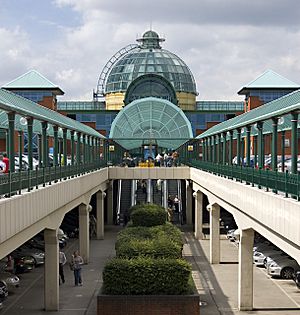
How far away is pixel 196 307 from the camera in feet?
67.2

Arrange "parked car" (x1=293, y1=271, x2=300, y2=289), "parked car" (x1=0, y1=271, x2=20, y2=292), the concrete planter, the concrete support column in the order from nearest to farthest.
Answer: the concrete planter → "parked car" (x1=0, y1=271, x2=20, y2=292) → "parked car" (x1=293, y1=271, x2=300, y2=289) → the concrete support column

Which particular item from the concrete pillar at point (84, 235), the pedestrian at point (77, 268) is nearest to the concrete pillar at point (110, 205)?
the concrete pillar at point (84, 235)

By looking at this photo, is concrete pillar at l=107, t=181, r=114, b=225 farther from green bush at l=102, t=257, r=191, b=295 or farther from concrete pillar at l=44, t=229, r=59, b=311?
green bush at l=102, t=257, r=191, b=295

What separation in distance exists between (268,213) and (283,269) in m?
14.2

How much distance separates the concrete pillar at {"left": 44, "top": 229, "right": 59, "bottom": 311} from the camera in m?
23.8

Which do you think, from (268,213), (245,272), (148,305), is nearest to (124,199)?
(245,272)

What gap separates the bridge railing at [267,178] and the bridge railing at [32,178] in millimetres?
5726

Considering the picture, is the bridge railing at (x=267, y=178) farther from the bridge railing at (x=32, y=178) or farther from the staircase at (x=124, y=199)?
the staircase at (x=124, y=199)

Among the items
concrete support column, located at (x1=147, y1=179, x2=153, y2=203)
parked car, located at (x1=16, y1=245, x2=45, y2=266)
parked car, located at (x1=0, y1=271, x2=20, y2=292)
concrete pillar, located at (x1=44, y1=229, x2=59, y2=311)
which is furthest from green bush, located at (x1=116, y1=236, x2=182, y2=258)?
concrete support column, located at (x1=147, y1=179, x2=153, y2=203)

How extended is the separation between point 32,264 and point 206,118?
57.2 metres

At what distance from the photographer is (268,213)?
55.9ft

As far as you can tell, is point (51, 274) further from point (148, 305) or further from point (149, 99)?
point (149, 99)

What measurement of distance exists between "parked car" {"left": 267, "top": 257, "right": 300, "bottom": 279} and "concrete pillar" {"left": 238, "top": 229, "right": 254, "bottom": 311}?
6205mm

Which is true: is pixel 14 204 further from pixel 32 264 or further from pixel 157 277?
pixel 32 264
